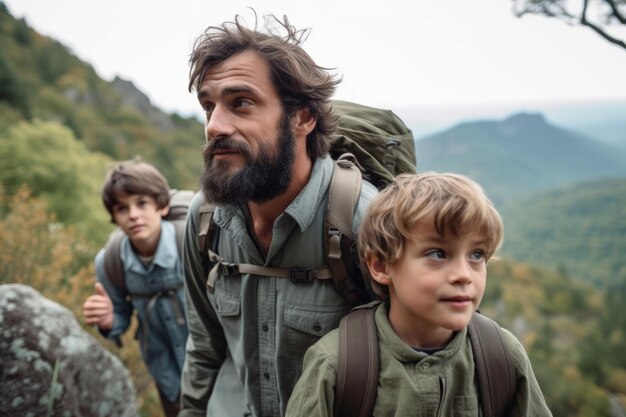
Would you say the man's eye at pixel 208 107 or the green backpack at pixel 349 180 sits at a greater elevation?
the man's eye at pixel 208 107

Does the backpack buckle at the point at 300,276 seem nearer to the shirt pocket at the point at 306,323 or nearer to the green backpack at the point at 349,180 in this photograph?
the green backpack at the point at 349,180

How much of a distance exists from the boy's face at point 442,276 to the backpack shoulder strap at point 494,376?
17 centimetres

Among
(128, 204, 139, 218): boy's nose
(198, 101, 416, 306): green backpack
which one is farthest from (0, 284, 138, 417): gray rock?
(198, 101, 416, 306): green backpack

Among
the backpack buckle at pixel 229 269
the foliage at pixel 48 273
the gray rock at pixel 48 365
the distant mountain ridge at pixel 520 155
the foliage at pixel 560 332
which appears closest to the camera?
the backpack buckle at pixel 229 269

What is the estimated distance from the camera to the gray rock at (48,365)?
2.70 meters

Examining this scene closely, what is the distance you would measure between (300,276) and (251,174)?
0.48 meters

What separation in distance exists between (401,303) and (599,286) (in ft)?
197

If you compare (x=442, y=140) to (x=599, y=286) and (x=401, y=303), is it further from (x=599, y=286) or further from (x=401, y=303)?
(x=401, y=303)

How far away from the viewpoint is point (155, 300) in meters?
3.47

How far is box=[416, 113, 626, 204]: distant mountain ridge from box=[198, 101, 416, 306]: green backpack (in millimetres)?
107733

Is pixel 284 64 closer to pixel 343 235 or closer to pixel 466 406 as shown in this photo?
pixel 343 235

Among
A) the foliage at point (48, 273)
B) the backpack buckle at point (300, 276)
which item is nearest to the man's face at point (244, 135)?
the backpack buckle at point (300, 276)

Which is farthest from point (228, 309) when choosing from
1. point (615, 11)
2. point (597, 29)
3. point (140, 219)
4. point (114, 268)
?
Result: point (597, 29)

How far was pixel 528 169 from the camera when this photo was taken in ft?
421
